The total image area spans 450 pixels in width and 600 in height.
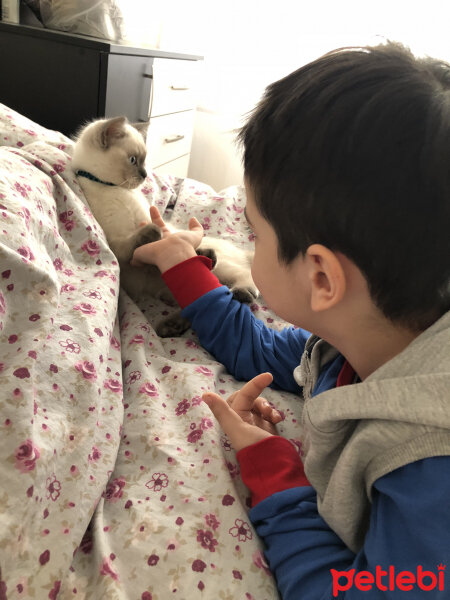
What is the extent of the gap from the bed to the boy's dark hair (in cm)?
30

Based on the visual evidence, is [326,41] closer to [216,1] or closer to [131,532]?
[216,1]

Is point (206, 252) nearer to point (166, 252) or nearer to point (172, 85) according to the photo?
point (166, 252)

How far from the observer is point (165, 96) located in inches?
78.5

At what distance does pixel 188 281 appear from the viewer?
2.82 feet

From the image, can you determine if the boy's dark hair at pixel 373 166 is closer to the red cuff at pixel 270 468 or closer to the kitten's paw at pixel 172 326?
the red cuff at pixel 270 468

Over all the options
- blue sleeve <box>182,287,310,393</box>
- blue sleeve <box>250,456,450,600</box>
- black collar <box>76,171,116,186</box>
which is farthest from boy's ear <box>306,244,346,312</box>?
black collar <box>76,171,116,186</box>

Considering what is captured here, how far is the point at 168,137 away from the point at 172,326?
152cm

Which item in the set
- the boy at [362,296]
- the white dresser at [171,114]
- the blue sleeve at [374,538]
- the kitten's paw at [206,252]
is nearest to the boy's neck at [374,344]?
the boy at [362,296]

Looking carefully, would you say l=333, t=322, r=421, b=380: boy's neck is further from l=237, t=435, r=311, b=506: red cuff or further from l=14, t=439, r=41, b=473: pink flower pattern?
l=14, t=439, r=41, b=473: pink flower pattern

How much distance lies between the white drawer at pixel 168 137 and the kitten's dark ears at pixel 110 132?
86 cm

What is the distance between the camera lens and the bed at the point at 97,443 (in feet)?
1.49

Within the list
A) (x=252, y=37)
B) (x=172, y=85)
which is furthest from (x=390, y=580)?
(x=252, y=37)

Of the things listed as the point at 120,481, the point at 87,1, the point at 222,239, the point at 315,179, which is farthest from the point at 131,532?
the point at 87,1

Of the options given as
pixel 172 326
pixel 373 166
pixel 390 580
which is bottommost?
pixel 172 326
